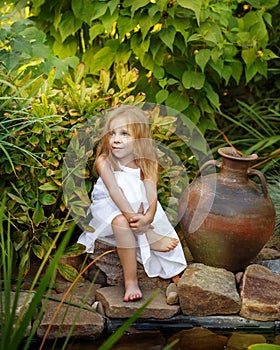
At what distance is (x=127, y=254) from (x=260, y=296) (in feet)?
2.34

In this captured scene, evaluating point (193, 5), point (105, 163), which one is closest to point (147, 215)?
point (105, 163)

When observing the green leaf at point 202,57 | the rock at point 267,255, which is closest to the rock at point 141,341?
the rock at point 267,255

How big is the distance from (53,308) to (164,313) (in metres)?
0.55

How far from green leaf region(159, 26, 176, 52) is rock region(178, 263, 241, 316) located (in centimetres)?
147

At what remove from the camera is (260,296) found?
331 cm

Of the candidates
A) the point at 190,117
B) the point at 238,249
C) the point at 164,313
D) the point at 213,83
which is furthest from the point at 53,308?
the point at 213,83

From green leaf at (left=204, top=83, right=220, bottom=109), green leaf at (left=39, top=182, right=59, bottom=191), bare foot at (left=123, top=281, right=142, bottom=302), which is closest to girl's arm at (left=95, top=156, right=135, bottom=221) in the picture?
green leaf at (left=39, top=182, right=59, bottom=191)

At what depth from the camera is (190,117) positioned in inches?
170

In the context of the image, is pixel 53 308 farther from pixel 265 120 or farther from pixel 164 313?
pixel 265 120

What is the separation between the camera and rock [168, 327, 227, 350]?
310 cm

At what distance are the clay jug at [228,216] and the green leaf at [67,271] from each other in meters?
0.66

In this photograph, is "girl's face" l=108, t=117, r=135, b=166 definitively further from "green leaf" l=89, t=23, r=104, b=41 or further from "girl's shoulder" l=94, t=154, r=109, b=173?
"green leaf" l=89, t=23, r=104, b=41

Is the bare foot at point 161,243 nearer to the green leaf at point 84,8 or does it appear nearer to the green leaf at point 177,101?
the green leaf at point 177,101

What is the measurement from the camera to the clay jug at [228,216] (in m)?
3.45
